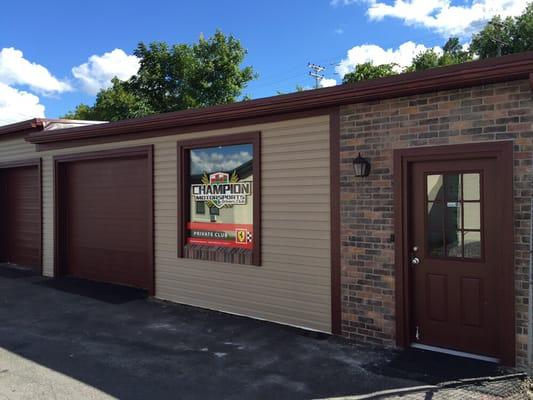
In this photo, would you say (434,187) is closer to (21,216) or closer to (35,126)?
(35,126)

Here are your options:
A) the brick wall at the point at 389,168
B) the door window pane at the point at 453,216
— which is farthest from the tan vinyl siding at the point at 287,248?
the door window pane at the point at 453,216

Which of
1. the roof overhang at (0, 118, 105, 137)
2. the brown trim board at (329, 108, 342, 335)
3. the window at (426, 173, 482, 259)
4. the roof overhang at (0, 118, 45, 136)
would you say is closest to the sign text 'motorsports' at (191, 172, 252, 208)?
the brown trim board at (329, 108, 342, 335)

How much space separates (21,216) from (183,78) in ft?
48.3

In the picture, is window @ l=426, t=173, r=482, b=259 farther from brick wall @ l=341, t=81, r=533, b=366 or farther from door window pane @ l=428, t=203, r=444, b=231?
brick wall @ l=341, t=81, r=533, b=366

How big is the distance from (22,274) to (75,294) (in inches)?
110

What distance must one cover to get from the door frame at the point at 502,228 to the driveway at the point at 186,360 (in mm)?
320

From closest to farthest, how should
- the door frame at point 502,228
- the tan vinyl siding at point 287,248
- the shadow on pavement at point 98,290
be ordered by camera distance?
the door frame at point 502,228 → the tan vinyl siding at point 287,248 → the shadow on pavement at point 98,290

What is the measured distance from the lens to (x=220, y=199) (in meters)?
7.31

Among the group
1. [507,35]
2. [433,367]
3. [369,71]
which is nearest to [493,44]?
[507,35]

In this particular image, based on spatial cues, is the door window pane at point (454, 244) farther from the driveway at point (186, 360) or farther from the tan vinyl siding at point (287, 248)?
the tan vinyl siding at point (287, 248)

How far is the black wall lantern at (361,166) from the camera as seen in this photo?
18.4ft

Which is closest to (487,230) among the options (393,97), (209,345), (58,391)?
(393,97)

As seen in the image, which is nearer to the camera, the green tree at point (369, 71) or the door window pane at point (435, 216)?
the door window pane at point (435, 216)

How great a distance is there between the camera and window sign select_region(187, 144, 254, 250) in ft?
22.9
